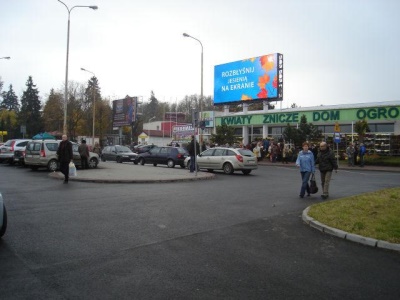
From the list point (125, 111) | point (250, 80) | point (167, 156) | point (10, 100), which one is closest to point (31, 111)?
point (125, 111)

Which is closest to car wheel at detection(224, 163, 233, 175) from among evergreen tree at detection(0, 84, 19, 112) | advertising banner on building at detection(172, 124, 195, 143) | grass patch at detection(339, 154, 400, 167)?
grass patch at detection(339, 154, 400, 167)

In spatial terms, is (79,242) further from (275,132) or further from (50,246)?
(275,132)

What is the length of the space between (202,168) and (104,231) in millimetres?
16005

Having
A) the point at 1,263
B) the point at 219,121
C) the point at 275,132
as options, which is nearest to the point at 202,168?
the point at 1,263

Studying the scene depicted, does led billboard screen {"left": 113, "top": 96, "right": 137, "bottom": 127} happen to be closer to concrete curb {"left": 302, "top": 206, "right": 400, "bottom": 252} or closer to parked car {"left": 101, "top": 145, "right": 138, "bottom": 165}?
parked car {"left": 101, "top": 145, "right": 138, "bottom": 165}

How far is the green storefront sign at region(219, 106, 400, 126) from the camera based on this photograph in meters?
31.3

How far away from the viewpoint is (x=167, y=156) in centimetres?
2569

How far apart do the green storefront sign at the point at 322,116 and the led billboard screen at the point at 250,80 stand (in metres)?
2.04

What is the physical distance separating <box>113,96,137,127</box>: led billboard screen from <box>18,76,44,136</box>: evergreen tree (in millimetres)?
24255

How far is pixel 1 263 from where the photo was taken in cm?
488

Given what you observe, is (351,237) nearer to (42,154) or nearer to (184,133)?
(42,154)

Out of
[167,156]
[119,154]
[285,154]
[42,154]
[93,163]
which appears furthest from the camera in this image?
[285,154]

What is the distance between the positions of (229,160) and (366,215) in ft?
43.6

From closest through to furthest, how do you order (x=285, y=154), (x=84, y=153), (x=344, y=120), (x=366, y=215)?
(x=366, y=215)
(x=84, y=153)
(x=285, y=154)
(x=344, y=120)
